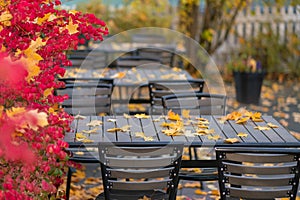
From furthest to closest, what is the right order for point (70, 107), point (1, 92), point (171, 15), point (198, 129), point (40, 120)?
1. point (171, 15)
2. point (70, 107)
3. point (198, 129)
4. point (1, 92)
5. point (40, 120)

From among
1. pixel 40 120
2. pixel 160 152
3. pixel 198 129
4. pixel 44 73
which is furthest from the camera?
pixel 198 129

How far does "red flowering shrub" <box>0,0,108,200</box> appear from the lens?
254 centimetres

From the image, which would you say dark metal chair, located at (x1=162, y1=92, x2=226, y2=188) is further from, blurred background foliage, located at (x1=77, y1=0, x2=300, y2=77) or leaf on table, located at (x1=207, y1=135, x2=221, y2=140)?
blurred background foliage, located at (x1=77, y1=0, x2=300, y2=77)

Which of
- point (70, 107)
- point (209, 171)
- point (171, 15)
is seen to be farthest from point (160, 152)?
point (171, 15)

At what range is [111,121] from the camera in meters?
4.39

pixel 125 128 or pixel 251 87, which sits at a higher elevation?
pixel 251 87

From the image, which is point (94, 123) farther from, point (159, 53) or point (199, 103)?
point (159, 53)

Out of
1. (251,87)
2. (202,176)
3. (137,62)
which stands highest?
(137,62)

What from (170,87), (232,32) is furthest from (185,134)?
(232,32)

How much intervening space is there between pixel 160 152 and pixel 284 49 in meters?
7.72

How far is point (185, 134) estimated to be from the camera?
13.4 feet

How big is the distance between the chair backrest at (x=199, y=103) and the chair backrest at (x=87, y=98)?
2.12 feet

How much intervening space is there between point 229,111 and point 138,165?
489 centimetres

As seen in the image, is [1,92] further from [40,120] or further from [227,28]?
[227,28]
